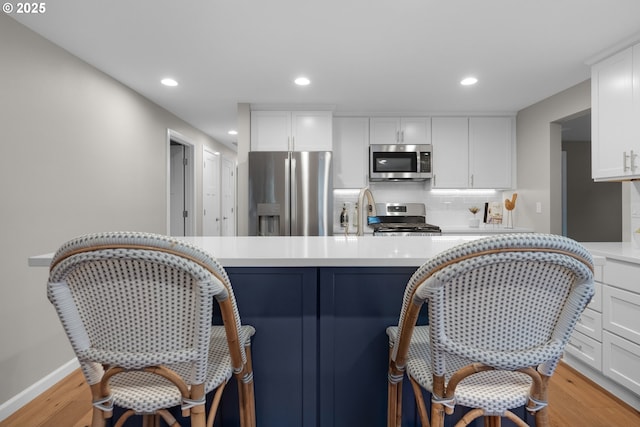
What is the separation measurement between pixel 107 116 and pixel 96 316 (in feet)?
9.31

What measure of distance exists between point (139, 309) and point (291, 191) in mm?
3018

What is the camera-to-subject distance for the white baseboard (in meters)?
1.99

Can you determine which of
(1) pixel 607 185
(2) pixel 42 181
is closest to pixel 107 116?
(2) pixel 42 181

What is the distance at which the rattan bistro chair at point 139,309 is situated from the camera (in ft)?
2.40

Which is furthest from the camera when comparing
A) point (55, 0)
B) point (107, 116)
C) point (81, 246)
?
point (107, 116)

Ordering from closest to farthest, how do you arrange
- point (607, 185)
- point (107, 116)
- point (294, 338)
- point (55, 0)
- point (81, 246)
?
point (81, 246), point (294, 338), point (55, 0), point (107, 116), point (607, 185)

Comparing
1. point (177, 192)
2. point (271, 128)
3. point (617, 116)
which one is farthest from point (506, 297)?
point (177, 192)

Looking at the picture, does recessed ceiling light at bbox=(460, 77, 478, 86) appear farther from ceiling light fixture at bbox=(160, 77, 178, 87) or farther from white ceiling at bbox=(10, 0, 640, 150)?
ceiling light fixture at bbox=(160, 77, 178, 87)

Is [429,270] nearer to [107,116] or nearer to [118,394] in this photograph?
[118,394]

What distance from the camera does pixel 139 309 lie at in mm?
779

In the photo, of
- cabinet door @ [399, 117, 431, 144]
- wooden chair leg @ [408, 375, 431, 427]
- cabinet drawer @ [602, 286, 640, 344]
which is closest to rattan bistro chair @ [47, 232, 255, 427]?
wooden chair leg @ [408, 375, 431, 427]

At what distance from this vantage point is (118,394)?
2.80 ft

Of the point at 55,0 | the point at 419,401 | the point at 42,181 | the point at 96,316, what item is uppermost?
the point at 55,0

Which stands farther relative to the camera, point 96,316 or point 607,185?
point 607,185
